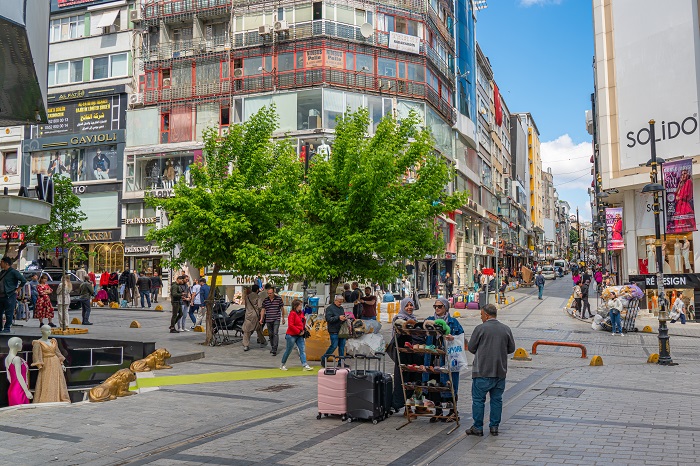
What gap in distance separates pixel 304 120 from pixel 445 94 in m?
13.4

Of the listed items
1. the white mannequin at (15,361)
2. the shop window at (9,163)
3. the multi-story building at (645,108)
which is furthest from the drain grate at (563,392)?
the shop window at (9,163)

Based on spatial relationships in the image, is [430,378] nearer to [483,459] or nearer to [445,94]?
[483,459]

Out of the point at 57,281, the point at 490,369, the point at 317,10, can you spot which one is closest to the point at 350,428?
the point at 490,369

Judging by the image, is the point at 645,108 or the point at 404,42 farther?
the point at 404,42

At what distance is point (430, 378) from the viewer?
31.6 ft

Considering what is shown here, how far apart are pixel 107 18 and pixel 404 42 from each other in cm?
2287

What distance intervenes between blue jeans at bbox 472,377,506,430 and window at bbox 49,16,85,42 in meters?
51.3

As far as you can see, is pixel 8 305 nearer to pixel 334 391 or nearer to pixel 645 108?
pixel 334 391

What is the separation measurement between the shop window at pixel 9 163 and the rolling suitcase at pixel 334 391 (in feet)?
161

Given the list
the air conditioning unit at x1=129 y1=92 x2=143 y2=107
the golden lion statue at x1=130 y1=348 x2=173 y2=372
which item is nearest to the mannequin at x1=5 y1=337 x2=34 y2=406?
the golden lion statue at x1=130 y1=348 x2=173 y2=372

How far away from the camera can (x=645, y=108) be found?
33531 millimetres

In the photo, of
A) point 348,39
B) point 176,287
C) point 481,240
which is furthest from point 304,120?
point 481,240

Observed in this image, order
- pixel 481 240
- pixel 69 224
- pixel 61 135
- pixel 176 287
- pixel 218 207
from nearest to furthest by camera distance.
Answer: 1. pixel 218 207
2. pixel 176 287
3. pixel 69 224
4. pixel 61 135
5. pixel 481 240

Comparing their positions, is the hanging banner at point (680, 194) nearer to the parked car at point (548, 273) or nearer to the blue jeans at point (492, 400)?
the blue jeans at point (492, 400)
